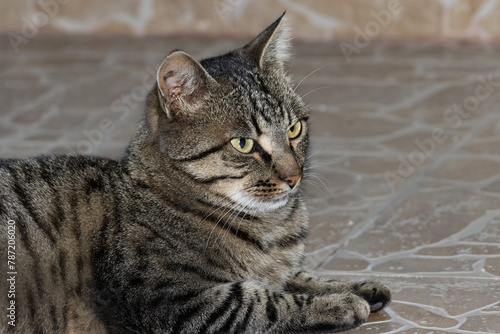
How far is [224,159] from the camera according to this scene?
2.66 metres

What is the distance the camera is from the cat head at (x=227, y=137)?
8.71 ft

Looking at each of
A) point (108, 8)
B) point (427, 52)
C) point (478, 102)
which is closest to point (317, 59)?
point (427, 52)

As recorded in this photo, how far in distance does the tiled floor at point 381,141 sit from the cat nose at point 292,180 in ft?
1.60

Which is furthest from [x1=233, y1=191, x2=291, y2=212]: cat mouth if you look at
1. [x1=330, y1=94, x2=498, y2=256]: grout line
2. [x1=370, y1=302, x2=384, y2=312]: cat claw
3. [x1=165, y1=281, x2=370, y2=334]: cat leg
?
Answer: [x1=330, y1=94, x2=498, y2=256]: grout line

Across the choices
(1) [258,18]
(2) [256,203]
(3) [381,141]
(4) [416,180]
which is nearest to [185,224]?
(2) [256,203]

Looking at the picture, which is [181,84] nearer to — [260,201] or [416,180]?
→ [260,201]

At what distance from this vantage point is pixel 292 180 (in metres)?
2.69

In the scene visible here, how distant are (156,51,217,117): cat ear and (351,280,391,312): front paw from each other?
2.69 feet

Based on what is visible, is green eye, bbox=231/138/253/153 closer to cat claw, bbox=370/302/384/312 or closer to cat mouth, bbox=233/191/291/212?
cat mouth, bbox=233/191/291/212

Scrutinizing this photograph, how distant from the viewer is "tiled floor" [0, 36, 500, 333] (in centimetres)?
304

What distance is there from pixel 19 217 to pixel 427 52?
4.20 meters

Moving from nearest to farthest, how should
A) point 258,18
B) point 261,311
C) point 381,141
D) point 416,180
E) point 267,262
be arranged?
point 261,311 → point 267,262 → point 416,180 → point 381,141 → point 258,18

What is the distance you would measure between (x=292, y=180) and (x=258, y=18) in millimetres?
4175

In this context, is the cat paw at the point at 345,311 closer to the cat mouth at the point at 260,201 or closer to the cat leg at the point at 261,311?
the cat leg at the point at 261,311
